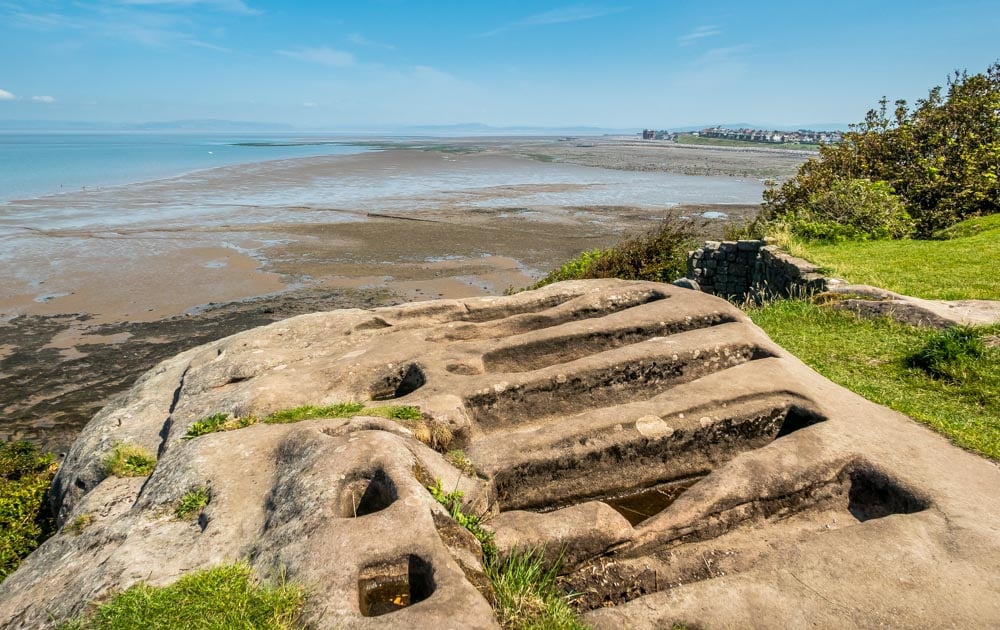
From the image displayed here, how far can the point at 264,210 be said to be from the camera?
34000 millimetres

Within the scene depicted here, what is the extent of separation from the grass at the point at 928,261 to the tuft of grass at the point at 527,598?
941 centimetres

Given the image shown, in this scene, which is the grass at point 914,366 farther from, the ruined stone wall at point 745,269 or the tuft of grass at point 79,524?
the tuft of grass at point 79,524

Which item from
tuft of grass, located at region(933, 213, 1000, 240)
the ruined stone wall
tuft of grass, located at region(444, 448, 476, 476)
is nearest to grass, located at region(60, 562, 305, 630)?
tuft of grass, located at region(444, 448, 476, 476)

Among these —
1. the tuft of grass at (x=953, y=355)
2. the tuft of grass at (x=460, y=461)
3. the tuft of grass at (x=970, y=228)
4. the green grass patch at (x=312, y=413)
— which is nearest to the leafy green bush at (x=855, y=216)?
the tuft of grass at (x=970, y=228)

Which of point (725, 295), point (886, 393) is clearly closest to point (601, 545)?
point (886, 393)

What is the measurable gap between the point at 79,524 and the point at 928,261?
14.1 m

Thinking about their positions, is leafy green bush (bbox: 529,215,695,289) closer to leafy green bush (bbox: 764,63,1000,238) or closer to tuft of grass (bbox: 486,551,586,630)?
leafy green bush (bbox: 764,63,1000,238)

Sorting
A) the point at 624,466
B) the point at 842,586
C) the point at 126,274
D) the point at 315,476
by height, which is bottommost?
the point at 126,274

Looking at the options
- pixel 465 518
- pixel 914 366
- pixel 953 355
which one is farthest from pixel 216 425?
pixel 953 355

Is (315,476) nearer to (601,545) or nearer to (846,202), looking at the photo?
(601,545)

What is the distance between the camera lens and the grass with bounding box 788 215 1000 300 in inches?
414

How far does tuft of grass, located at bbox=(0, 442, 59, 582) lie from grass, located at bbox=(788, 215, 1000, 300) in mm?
12635

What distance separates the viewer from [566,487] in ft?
18.9

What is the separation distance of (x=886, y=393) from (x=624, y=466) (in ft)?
11.3
